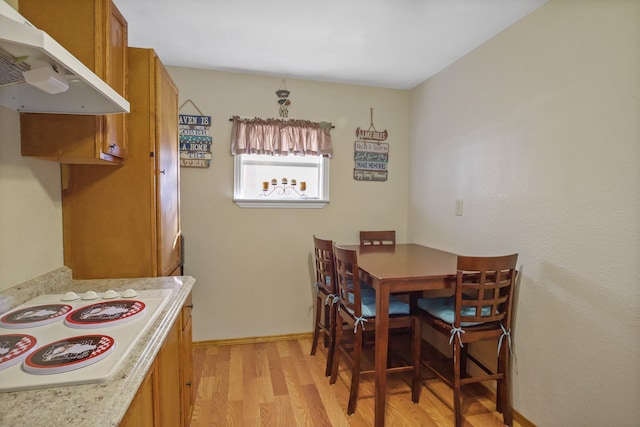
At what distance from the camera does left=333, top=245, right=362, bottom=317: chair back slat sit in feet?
6.29

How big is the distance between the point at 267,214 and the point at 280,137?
70 centimetres

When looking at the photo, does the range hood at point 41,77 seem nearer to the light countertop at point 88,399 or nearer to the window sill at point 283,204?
the light countertop at point 88,399

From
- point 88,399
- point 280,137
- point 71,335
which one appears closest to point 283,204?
point 280,137

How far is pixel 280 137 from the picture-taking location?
9.31 ft

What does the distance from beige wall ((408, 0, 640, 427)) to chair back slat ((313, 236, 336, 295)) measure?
1049 mm

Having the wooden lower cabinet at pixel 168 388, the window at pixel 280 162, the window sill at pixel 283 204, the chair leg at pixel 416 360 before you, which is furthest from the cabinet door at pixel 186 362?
the chair leg at pixel 416 360

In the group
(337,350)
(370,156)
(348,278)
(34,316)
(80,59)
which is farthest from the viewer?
(370,156)

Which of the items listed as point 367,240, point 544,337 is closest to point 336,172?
point 367,240

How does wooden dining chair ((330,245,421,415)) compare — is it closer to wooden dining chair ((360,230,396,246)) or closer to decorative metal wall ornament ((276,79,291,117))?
wooden dining chair ((360,230,396,246))

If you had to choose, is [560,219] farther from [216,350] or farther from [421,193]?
[216,350]

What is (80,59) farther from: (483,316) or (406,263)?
(483,316)

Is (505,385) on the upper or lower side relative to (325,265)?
lower

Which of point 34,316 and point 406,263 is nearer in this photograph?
point 34,316

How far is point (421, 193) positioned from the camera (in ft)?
9.82
